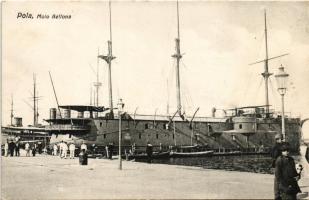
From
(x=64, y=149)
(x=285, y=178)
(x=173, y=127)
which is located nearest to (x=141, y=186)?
(x=285, y=178)

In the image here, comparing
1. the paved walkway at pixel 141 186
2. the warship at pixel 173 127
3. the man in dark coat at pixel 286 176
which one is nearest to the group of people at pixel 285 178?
the man in dark coat at pixel 286 176

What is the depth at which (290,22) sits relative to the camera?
57.0ft

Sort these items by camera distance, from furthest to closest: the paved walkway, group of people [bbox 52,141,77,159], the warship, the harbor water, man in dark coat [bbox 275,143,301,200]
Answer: the warship → the harbor water → group of people [bbox 52,141,77,159] → the paved walkway → man in dark coat [bbox 275,143,301,200]

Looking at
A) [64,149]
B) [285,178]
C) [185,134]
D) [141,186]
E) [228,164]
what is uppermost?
[185,134]

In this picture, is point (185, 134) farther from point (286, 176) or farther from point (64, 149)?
point (286, 176)

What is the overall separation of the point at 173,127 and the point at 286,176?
3776 centimetres

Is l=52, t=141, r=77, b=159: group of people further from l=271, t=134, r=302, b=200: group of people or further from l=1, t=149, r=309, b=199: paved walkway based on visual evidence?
l=271, t=134, r=302, b=200: group of people

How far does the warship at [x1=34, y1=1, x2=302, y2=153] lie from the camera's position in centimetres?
4131

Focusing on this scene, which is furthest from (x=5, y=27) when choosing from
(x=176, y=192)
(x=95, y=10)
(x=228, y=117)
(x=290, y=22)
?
(x=228, y=117)

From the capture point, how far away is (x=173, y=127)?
47.8 meters

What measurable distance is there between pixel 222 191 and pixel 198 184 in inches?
67.2

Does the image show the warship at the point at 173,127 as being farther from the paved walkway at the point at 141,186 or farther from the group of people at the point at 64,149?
the paved walkway at the point at 141,186

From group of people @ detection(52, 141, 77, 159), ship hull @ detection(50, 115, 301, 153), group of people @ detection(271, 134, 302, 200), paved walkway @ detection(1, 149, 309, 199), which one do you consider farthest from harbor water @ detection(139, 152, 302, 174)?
group of people @ detection(271, 134, 302, 200)

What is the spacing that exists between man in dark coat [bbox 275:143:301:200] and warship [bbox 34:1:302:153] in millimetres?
26478
